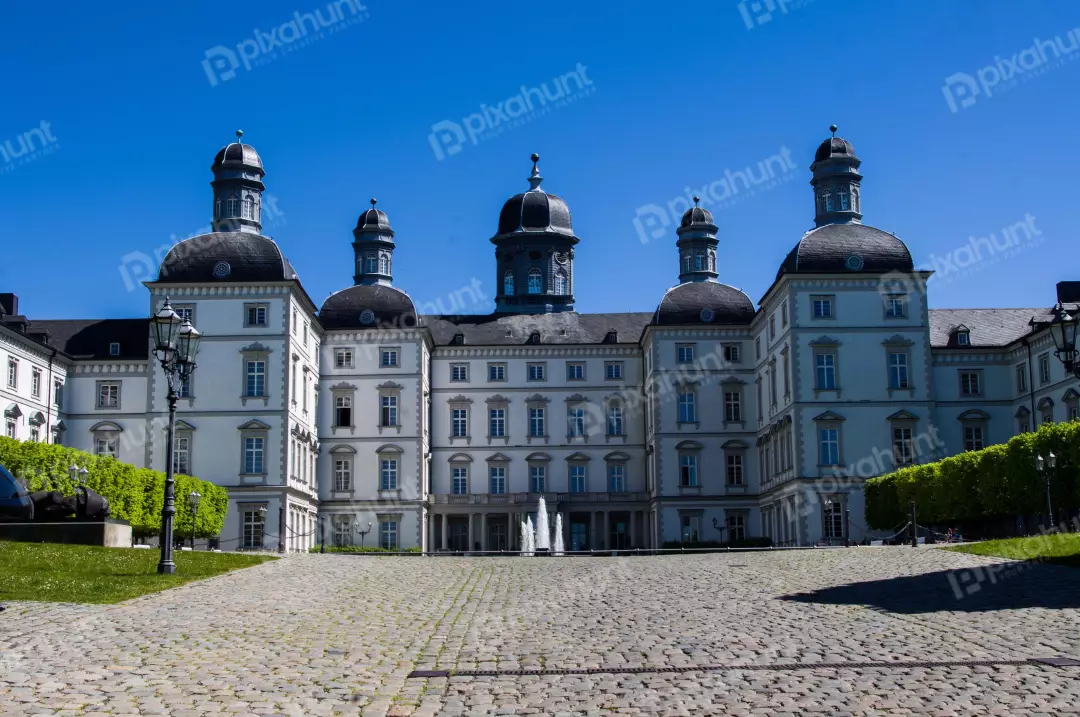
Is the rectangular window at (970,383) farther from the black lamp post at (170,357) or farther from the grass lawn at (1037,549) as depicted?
the black lamp post at (170,357)

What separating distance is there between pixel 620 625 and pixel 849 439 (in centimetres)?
4185

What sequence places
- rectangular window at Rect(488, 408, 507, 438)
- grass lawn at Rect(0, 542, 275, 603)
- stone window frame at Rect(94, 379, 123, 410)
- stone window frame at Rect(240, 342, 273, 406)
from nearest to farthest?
grass lawn at Rect(0, 542, 275, 603) → stone window frame at Rect(240, 342, 273, 406) → stone window frame at Rect(94, 379, 123, 410) → rectangular window at Rect(488, 408, 507, 438)

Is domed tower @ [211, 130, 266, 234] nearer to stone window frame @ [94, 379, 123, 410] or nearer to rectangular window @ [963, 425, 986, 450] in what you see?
stone window frame @ [94, 379, 123, 410]

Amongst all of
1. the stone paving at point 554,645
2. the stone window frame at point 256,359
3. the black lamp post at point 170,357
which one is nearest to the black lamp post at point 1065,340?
the stone paving at point 554,645

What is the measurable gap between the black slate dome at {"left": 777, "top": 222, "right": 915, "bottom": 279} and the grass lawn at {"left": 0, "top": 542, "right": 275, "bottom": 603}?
109 ft

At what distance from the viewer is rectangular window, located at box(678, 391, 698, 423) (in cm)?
6838

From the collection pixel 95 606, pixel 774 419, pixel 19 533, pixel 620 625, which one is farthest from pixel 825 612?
pixel 774 419

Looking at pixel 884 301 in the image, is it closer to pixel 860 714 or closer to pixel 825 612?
pixel 825 612

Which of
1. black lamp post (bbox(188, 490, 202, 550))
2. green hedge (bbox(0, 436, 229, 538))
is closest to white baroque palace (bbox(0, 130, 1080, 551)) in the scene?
black lamp post (bbox(188, 490, 202, 550))

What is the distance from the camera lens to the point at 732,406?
68.4 m

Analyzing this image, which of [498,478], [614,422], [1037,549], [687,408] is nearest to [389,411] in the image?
[498,478]

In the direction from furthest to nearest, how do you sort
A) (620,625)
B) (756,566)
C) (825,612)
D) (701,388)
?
(701,388), (756,566), (825,612), (620,625)

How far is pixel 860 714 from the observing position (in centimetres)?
1126

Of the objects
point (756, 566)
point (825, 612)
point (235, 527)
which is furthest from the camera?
point (235, 527)
